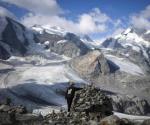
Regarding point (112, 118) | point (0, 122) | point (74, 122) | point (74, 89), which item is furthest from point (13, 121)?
point (74, 89)

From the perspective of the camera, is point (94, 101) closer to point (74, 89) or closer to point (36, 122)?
point (74, 89)

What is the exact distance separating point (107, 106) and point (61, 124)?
18923 mm

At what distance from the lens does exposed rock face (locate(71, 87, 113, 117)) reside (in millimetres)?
53606

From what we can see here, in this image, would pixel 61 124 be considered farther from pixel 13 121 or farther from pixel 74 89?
pixel 74 89

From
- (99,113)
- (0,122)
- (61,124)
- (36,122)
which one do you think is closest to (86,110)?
(99,113)

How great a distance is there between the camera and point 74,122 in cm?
4156

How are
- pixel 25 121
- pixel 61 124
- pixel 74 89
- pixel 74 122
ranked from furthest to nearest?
pixel 74 89 < pixel 74 122 < pixel 61 124 < pixel 25 121

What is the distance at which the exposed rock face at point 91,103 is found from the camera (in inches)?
2110

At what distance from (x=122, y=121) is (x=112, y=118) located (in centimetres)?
89

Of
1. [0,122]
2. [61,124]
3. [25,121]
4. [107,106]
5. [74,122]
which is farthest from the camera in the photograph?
[107,106]

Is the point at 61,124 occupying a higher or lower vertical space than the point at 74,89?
lower

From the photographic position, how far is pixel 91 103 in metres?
53.9

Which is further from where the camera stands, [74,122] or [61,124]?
[74,122]

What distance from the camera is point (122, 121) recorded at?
29.7 meters
